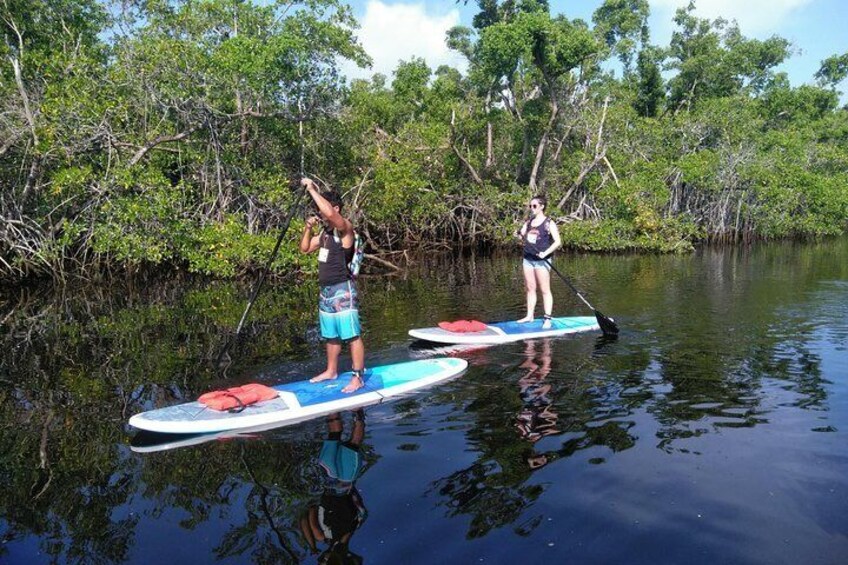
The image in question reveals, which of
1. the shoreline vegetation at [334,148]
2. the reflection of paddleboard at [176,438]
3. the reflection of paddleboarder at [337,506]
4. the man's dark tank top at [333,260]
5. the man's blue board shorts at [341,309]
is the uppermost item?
the shoreline vegetation at [334,148]

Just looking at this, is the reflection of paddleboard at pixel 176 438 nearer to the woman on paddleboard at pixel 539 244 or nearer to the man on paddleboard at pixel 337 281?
the man on paddleboard at pixel 337 281

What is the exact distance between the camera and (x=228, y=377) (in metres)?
7.43

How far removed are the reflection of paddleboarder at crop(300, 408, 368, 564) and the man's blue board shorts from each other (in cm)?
109

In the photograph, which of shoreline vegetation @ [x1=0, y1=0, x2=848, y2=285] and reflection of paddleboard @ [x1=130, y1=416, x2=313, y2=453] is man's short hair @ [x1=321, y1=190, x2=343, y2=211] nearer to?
reflection of paddleboard @ [x1=130, y1=416, x2=313, y2=453]

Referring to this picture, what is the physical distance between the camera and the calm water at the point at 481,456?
3.78m

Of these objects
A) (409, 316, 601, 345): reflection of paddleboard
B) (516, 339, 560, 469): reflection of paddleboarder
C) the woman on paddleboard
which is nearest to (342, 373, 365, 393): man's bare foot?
(516, 339, 560, 469): reflection of paddleboarder

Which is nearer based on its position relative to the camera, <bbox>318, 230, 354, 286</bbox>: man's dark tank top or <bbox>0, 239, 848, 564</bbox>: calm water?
<bbox>0, 239, 848, 564</bbox>: calm water

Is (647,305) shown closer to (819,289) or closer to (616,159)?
(819,289)

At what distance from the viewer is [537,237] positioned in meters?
9.13

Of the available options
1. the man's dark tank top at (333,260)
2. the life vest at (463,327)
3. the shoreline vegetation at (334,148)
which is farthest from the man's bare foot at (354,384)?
the shoreline vegetation at (334,148)

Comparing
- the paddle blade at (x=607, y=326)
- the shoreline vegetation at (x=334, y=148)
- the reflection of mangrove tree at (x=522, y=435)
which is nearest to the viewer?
the reflection of mangrove tree at (x=522, y=435)

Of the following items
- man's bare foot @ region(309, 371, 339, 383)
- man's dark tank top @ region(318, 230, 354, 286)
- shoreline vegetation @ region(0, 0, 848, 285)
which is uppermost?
shoreline vegetation @ region(0, 0, 848, 285)

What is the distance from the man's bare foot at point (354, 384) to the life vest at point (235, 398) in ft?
2.43

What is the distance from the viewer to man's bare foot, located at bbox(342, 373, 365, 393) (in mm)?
6180
